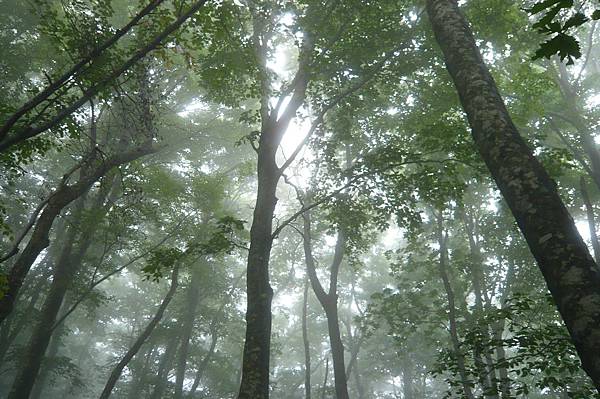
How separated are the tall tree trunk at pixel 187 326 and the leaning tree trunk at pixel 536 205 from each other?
20.1 m

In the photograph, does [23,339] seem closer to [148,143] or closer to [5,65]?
[5,65]

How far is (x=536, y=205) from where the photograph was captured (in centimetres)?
301

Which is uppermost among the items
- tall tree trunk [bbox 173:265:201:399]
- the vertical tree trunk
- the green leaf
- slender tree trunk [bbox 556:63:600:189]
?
slender tree trunk [bbox 556:63:600:189]

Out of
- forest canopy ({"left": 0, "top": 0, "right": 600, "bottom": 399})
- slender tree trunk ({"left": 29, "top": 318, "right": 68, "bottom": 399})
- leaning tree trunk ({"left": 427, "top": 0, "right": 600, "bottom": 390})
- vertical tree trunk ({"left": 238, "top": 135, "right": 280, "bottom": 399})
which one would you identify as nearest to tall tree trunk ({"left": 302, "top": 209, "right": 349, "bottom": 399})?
forest canopy ({"left": 0, "top": 0, "right": 600, "bottom": 399})

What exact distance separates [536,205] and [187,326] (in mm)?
23650

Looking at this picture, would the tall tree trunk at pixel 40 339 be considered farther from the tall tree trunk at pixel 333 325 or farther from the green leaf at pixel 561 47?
the green leaf at pixel 561 47

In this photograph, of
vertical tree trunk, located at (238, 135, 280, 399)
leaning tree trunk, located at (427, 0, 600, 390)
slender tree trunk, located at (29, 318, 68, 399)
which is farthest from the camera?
slender tree trunk, located at (29, 318, 68, 399)

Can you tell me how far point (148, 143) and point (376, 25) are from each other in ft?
23.7

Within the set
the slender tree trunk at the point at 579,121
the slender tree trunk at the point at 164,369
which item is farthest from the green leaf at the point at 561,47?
the slender tree trunk at the point at 164,369

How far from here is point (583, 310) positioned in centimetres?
243

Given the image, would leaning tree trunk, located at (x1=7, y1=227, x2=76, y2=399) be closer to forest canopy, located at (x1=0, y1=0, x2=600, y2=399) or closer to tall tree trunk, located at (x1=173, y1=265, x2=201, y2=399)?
forest canopy, located at (x1=0, y1=0, x2=600, y2=399)

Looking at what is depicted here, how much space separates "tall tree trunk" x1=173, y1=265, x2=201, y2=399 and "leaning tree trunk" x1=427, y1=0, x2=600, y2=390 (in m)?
20.1

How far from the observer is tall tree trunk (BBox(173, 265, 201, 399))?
2302 cm

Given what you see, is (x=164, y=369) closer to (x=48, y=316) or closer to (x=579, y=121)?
(x=48, y=316)
